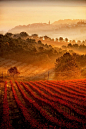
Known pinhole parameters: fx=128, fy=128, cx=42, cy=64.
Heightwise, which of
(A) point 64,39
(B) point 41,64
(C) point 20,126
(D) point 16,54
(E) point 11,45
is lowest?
(C) point 20,126


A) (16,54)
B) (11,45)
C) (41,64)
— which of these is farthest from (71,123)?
(11,45)

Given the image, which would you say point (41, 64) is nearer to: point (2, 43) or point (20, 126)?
point (2, 43)

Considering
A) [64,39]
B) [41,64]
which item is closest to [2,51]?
[41,64]

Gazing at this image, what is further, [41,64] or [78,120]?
[41,64]

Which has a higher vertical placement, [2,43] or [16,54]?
[2,43]

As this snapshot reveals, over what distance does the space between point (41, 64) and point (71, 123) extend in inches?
2562

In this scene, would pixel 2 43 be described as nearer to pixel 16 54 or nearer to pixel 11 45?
pixel 11 45

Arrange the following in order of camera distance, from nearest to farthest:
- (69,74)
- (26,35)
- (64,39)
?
(69,74) → (26,35) → (64,39)

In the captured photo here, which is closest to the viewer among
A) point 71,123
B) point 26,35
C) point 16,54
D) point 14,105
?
point 71,123

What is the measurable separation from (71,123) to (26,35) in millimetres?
145863

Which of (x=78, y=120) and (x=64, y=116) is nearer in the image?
(x=78, y=120)

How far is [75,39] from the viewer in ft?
577

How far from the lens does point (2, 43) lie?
94.9m

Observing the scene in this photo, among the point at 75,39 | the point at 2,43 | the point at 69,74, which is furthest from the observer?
the point at 75,39
